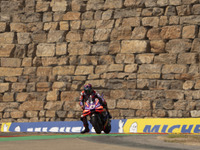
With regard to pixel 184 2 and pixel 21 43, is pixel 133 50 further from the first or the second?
pixel 21 43

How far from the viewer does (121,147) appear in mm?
8789

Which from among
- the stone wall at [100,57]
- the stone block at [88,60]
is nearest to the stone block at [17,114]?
the stone wall at [100,57]

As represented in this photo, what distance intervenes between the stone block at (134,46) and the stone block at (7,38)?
14.8 feet

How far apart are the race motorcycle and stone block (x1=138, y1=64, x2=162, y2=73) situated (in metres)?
3.21

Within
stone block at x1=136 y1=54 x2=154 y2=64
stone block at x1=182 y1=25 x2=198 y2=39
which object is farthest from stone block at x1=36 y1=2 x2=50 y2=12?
stone block at x1=182 y1=25 x2=198 y2=39

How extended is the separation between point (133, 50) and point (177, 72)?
1.78 metres

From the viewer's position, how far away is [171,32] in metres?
17.2

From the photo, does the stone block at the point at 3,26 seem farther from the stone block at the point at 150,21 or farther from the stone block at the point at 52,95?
the stone block at the point at 150,21

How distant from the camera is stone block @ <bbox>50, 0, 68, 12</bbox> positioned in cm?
1884

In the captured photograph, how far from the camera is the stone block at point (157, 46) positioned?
17.2m

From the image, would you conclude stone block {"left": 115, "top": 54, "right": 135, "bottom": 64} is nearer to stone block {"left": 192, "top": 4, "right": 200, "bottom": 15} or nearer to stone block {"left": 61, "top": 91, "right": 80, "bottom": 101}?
stone block {"left": 61, "top": 91, "right": 80, "bottom": 101}

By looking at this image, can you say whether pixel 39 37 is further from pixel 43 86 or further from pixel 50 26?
pixel 43 86

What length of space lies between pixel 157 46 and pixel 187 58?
114 cm

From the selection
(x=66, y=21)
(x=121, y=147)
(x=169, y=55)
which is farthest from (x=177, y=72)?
(x=121, y=147)
